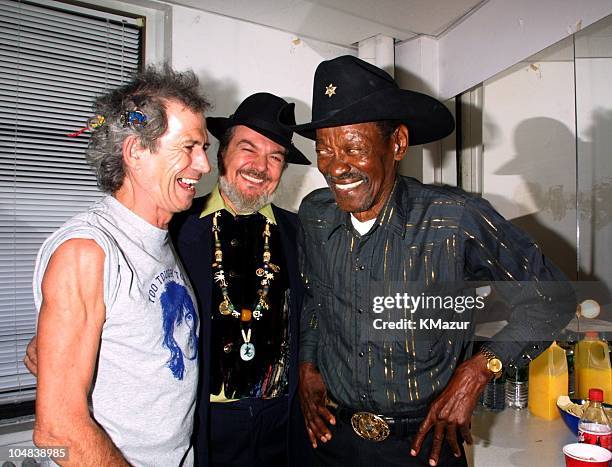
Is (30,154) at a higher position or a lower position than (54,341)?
higher

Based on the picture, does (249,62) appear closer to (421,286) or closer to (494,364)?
(421,286)

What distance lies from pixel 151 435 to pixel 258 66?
2.11 m

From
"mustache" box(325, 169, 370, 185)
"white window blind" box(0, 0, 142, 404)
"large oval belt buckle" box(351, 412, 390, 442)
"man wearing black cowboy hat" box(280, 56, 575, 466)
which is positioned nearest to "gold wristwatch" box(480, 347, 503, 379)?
"man wearing black cowboy hat" box(280, 56, 575, 466)

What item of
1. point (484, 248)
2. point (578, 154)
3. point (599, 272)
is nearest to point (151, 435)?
point (484, 248)

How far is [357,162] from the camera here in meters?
1.29

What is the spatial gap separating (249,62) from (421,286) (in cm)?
182

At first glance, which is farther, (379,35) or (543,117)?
(379,35)

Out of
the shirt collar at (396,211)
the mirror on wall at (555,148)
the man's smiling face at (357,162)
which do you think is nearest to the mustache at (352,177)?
the man's smiling face at (357,162)

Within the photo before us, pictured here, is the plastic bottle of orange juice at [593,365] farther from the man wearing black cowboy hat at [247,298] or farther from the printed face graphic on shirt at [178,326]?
the printed face graphic on shirt at [178,326]

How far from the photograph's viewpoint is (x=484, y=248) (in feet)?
4.16

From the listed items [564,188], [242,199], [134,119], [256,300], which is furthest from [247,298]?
[564,188]

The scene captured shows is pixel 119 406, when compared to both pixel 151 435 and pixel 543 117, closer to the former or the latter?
pixel 151 435

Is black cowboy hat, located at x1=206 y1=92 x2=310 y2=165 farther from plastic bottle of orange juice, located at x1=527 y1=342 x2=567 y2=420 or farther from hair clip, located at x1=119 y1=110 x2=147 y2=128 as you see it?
plastic bottle of orange juice, located at x1=527 y1=342 x2=567 y2=420

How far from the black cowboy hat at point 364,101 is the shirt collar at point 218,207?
0.47 metres
